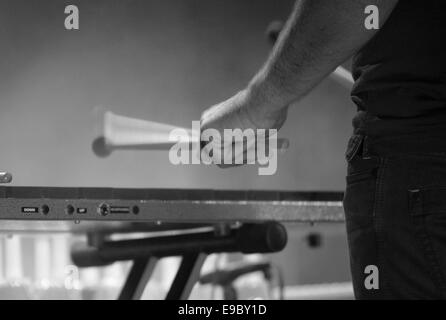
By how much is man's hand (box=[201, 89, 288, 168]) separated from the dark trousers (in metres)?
0.15

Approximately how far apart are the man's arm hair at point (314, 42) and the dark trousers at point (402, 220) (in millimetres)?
112

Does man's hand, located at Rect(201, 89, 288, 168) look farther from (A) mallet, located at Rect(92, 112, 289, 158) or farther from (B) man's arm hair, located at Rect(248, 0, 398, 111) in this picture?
(A) mallet, located at Rect(92, 112, 289, 158)

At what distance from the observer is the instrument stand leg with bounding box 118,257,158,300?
2.10m

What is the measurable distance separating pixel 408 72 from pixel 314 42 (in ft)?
0.41

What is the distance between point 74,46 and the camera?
1.55m

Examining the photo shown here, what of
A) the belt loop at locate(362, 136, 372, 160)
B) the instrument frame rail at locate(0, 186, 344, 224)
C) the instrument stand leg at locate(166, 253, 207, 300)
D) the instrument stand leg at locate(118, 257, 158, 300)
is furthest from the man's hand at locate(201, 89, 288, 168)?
the instrument stand leg at locate(118, 257, 158, 300)

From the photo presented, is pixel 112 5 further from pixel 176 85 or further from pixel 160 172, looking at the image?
pixel 160 172

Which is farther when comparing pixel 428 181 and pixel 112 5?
pixel 112 5

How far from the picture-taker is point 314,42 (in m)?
0.98

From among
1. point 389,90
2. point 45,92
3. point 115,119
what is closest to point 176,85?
point 115,119

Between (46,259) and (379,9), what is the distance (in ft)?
9.66
